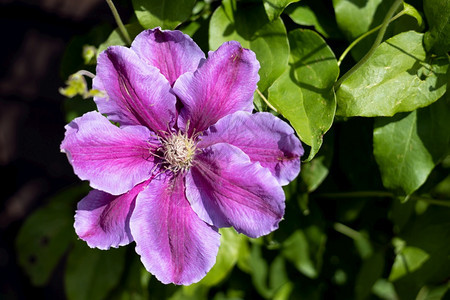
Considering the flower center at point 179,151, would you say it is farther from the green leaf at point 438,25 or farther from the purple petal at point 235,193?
the green leaf at point 438,25

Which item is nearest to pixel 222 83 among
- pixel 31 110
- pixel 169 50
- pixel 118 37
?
pixel 169 50

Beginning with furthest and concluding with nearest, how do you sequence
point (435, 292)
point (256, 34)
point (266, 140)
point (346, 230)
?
1. point (346, 230)
2. point (435, 292)
3. point (256, 34)
4. point (266, 140)

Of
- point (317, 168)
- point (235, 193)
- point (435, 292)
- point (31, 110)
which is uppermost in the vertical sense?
point (235, 193)

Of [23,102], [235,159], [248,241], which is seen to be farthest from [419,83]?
[23,102]

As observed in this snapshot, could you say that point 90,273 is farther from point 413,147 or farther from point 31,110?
point 31,110

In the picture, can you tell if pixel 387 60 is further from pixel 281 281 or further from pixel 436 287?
pixel 281 281

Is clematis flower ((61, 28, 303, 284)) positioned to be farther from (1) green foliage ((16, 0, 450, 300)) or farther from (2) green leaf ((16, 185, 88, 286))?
(2) green leaf ((16, 185, 88, 286))

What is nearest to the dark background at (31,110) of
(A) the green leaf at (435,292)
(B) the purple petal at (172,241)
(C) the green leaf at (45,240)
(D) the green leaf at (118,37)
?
(C) the green leaf at (45,240)

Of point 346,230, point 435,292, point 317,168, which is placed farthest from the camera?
point 346,230
